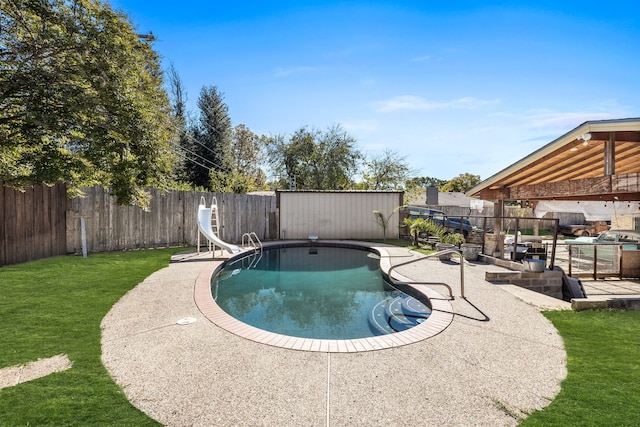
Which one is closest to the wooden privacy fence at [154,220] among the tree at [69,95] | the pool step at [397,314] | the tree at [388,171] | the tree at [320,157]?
the tree at [69,95]

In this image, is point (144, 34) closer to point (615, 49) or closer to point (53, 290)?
point (53, 290)

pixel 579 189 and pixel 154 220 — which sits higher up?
pixel 579 189

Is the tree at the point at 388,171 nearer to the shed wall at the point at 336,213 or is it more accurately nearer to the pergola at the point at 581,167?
the shed wall at the point at 336,213

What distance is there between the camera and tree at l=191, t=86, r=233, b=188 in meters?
21.0

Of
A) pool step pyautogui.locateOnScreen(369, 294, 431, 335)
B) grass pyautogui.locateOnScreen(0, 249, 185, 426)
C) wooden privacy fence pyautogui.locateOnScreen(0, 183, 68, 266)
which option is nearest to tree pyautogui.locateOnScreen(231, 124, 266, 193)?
wooden privacy fence pyautogui.locateOnScreen(0, 183, 68, 266)

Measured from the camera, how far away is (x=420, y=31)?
9688mm

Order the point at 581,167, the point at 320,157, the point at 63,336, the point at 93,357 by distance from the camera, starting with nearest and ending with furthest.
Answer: the point at 93,357 → the point at 63,336 → the point at 581,167 → the point at 320,157

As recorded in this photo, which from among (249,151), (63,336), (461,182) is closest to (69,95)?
(63,336)

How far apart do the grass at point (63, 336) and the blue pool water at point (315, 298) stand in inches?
80.1

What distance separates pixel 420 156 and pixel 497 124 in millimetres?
12422

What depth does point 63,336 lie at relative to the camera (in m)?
3.51

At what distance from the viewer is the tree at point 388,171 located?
2492 centimetres

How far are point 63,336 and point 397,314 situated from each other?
456 centimetres

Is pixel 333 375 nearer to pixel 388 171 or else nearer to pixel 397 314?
pixel 397 314
